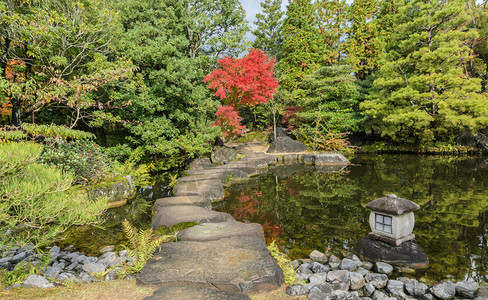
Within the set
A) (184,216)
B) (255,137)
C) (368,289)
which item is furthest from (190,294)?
(255,137)

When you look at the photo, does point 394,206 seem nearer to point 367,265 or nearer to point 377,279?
point 367,265

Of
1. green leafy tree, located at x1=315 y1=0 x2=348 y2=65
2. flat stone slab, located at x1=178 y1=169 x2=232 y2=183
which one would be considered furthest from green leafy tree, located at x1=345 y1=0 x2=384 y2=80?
flat stone slab, located at x1=178 y1=169 x2=232 y2=183

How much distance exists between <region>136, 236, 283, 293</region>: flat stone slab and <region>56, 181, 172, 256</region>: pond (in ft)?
3.16

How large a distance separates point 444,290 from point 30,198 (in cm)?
495

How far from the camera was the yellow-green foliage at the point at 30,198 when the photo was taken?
232 centimetres

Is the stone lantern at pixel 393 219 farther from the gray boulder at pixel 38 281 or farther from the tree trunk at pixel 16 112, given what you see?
the tree trunk at pixel 16 112

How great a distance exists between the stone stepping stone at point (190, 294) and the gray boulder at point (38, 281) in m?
1.61

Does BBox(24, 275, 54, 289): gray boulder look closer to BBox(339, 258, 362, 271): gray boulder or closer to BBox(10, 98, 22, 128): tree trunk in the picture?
BBox(339, 258, 362, 271): gray boulder

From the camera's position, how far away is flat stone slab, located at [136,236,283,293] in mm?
2574

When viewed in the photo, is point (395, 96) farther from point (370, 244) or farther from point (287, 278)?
point (287, 278)

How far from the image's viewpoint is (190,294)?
92.9 inches

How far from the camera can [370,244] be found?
4.25 m

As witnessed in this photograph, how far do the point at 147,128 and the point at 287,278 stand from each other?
913 cm

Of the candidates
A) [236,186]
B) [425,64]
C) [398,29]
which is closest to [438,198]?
[236,186]
